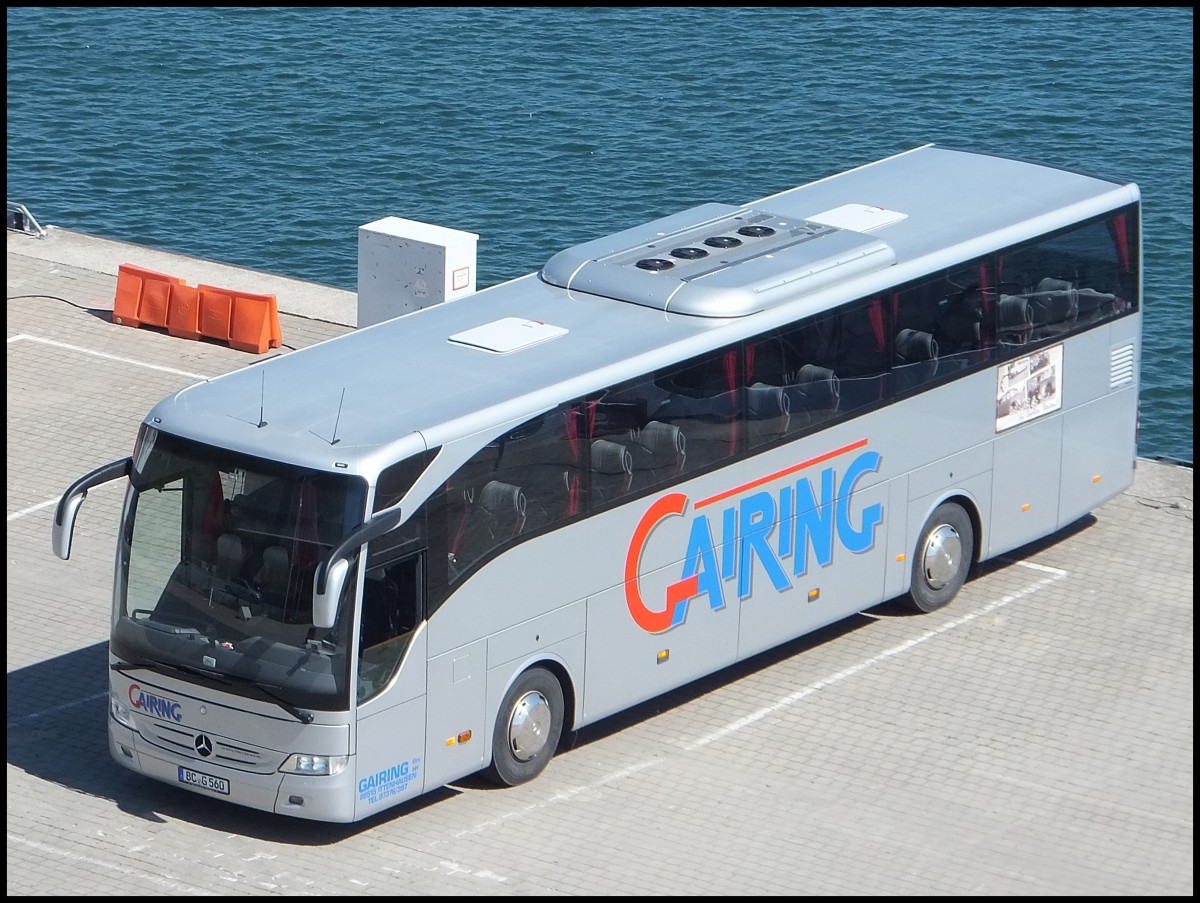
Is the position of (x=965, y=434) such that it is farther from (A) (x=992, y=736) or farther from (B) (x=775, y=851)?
(B) (x=775, y=851)

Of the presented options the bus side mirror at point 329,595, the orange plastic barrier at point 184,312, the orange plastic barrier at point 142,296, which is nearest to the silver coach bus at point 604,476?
the bus side mirror at point 329,595

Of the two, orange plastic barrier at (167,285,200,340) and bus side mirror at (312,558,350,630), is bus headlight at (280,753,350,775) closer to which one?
bus side mirror at (312,558,350,630)

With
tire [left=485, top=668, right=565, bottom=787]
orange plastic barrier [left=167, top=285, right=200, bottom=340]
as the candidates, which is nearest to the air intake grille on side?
tire [left=485, top=668, right=565, bottom=787]

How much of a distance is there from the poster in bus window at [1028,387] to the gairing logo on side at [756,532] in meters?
1.65

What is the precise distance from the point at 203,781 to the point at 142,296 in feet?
38.3

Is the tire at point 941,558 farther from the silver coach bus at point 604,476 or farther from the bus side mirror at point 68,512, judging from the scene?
the bus side mirror at point 68,512

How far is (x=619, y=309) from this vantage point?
16.7 metres

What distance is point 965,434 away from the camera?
60.7ft

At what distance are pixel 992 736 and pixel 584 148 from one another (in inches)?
980

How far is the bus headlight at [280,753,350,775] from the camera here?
14305 millimetres

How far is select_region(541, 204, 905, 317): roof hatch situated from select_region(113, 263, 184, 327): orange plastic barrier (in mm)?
8812

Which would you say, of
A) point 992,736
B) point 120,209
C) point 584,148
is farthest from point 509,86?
point 992,736

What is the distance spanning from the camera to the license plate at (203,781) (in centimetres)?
1470

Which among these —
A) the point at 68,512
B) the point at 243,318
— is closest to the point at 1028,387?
the point at 68,512
